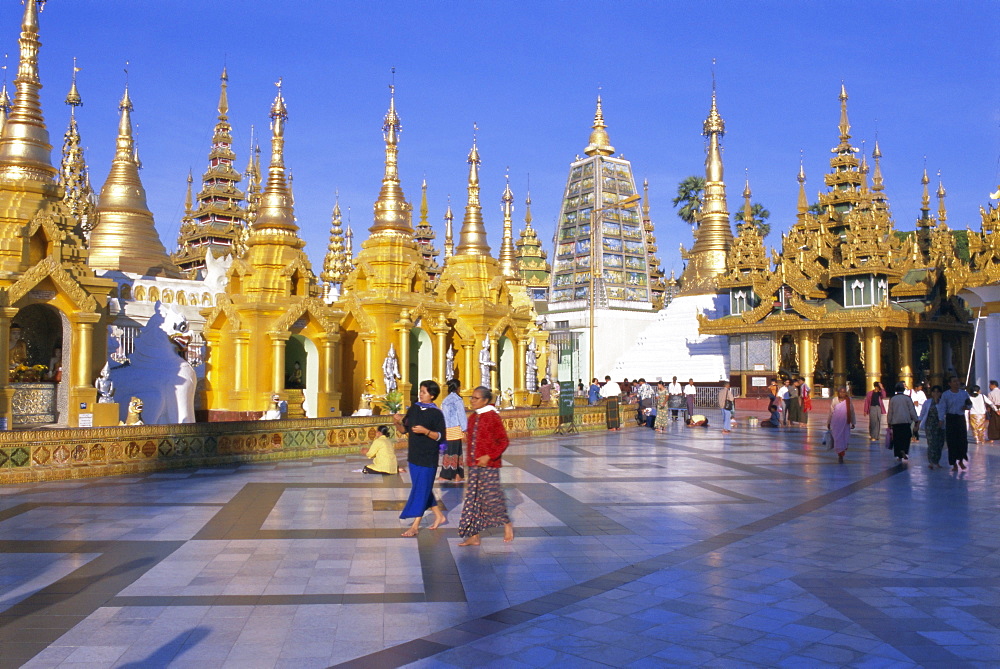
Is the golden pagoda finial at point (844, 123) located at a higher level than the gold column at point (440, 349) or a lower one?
higher

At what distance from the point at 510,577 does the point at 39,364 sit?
14942 millimetres

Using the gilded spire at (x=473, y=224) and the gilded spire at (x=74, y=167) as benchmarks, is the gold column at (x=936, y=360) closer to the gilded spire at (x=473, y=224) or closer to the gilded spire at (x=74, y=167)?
the gilded spire at (x=473, y=224)

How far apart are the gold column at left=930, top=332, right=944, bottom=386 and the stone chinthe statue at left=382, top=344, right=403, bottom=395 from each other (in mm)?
25359

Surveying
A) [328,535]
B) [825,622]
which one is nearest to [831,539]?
[825,622]

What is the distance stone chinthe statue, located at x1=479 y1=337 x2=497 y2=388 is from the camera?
1164 inches

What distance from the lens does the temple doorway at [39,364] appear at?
1762cm

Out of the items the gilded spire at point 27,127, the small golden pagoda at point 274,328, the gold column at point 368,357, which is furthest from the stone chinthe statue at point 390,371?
the gilded spire at point 27,127

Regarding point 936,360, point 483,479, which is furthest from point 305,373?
point 936,360

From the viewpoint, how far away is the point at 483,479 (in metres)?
9.12

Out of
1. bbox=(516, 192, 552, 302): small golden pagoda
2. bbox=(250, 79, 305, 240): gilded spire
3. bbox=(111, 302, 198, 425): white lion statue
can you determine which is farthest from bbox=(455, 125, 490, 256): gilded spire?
bbox=(516, 192, 552, 302): small golden pagoda

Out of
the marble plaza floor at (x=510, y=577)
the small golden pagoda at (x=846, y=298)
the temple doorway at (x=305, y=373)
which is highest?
the small golden pagoda at (x=846, y=298)

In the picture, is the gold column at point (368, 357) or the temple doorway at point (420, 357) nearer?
the gold column at point (368, 357)

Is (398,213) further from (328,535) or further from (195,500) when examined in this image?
(328,535)

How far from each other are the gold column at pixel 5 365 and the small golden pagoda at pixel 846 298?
99.1 ft
